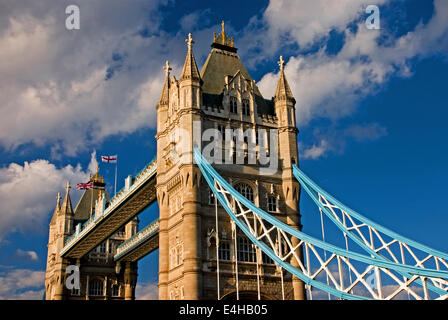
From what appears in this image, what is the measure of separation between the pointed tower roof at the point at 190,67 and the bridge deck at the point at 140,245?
56.9 feet

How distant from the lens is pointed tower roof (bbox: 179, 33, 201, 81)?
43.8m

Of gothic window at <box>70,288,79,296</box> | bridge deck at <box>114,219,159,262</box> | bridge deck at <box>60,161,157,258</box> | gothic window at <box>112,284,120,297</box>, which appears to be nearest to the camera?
bridge deck at <box>60,161,157,258</box>

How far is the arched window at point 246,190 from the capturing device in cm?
4303

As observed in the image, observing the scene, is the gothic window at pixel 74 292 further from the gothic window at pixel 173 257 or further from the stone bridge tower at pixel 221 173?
the gothic window at pixel 173 257

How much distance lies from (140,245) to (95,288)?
578 inches

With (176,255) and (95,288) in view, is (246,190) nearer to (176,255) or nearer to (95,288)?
(176,255)

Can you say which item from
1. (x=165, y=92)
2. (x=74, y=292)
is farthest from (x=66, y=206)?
(x=165, y=92)

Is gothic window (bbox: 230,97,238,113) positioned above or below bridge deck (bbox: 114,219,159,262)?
above

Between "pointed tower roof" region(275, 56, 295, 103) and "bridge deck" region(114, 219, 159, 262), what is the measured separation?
1772 centimetres

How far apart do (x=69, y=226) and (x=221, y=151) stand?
3919 centimetres

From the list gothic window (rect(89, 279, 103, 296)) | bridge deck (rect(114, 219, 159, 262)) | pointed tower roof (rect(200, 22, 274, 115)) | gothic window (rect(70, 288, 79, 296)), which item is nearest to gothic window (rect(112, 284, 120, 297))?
gothic window (rect(89, 279, 103, 296))

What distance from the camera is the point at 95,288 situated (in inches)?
2906

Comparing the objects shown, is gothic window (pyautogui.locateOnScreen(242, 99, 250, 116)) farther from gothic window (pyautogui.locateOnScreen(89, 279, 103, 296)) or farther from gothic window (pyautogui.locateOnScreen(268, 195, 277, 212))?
gothic window (pyautogui.locateOnScreen(89, 279, 103, 296))
